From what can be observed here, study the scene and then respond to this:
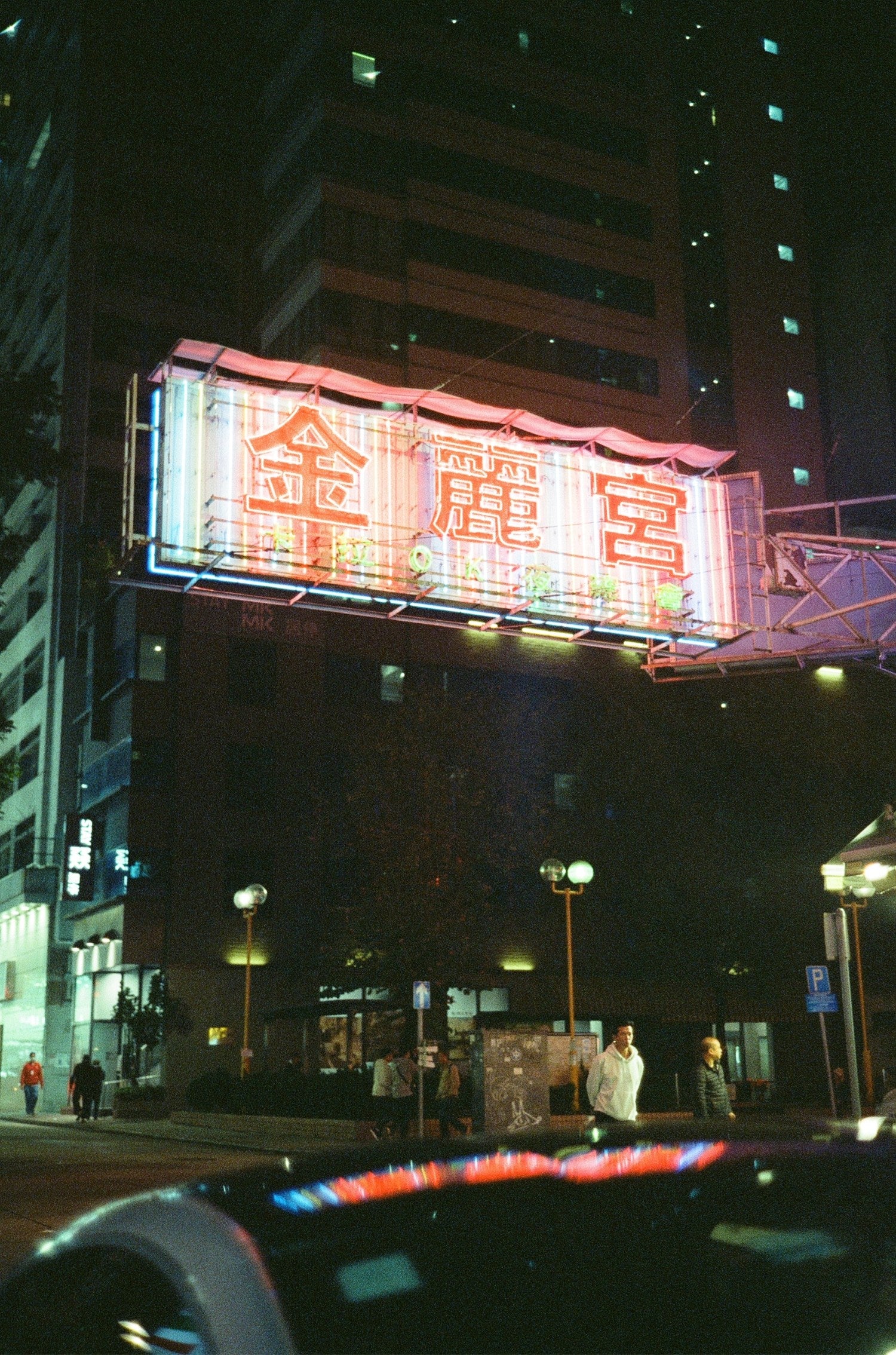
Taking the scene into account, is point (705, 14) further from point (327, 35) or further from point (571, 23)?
point (327, 35)

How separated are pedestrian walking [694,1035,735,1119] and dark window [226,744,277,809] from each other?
108 feet

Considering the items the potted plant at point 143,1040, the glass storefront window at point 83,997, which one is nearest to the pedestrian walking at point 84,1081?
the potted plant at point 143,1040

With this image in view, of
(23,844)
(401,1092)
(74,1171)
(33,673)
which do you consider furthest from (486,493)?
(33,673)

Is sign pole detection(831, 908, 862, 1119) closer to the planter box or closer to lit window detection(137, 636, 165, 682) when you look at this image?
the planter box

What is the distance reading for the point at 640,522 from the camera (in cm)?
2169

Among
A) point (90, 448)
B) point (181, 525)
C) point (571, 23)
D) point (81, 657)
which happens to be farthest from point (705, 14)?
point (181, 525)

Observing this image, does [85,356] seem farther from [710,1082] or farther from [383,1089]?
[710,1082]

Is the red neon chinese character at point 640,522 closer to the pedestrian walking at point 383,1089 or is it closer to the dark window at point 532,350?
the pedestrian walking at point 383,1089

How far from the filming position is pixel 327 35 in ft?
180

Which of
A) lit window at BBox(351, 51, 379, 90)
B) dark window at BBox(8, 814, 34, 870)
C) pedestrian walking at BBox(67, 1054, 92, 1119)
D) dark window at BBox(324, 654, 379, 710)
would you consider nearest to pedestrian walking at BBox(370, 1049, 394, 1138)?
pedestrian walking at BBox(67, 1054, 92, 1119)

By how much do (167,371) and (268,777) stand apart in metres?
29.9

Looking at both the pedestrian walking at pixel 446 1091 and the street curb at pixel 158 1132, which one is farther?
the street curb at pixel 158 1132

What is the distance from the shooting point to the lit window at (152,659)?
155 ft

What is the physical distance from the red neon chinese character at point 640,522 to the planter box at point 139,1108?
26.6 m
